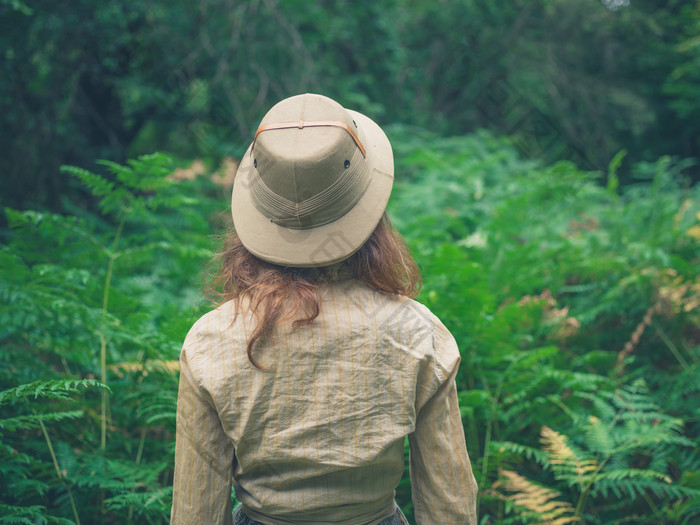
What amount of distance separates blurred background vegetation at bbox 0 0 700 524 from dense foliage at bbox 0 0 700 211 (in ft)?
0.15

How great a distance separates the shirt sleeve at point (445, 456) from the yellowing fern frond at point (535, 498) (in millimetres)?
1088

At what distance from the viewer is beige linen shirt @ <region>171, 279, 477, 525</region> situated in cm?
132

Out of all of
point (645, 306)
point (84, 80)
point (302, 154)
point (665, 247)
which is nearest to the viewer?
point (302, 154)

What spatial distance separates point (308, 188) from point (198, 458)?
0.81 meters

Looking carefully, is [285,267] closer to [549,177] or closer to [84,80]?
[549,177]

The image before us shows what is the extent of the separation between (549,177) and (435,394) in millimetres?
3935

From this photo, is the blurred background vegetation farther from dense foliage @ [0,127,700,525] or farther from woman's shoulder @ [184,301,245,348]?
woman's shoulder @ [184,301,245,348]

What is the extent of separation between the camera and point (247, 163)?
4.77ft

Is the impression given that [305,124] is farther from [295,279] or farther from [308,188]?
[295,279]

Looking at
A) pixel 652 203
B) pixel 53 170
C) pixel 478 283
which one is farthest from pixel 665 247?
pixel 53 170

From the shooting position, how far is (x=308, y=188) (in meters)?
1.27

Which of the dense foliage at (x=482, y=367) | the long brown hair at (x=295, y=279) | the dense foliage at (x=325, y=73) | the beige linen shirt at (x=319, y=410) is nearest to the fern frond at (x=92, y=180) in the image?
the dense foliage at (x=482, y=367)

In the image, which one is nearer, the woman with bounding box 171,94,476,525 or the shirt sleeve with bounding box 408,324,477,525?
the woman with bounding box 171,94,476,525

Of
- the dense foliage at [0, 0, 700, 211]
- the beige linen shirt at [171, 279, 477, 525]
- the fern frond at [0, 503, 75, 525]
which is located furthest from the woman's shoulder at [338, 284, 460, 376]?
the dense foliage at [0, 0, 700, 211]
